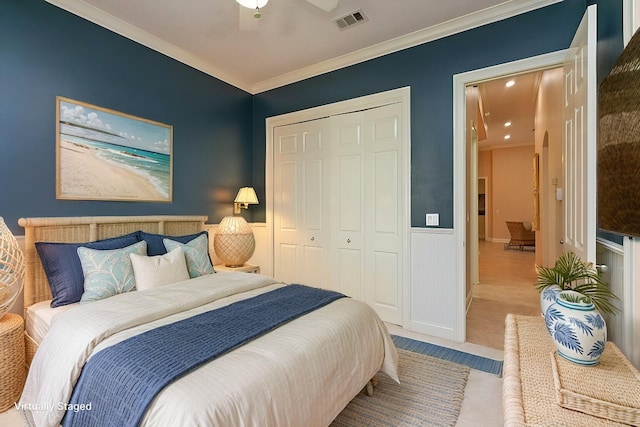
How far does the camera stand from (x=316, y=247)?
12.1 ft

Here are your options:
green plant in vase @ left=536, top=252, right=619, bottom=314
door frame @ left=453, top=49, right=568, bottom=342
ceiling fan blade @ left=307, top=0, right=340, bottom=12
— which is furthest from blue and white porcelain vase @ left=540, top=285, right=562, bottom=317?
ceiling fan blade @ left=307, top=0, right=340, bottom=12

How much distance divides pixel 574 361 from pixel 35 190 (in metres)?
3.41

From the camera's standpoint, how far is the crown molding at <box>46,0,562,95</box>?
2447 mm

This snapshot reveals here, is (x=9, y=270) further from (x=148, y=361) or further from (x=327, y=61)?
(x=327, y=61)

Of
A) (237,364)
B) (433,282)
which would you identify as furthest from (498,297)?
(237,364)

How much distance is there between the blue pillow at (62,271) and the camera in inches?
79.0

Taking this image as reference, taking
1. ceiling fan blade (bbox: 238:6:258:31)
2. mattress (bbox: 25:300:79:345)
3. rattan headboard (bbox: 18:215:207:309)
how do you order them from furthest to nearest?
ceiling fan blade (bbox: 238:6:258:31) < rattan headboard (bbox: 18:215:207:309) < mattress (bbox: 25:300:79:345)

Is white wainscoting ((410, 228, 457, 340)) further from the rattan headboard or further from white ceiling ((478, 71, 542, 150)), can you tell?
the rattan headboard

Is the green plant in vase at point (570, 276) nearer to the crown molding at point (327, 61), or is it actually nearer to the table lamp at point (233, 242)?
the crown molding at point (327, 61)

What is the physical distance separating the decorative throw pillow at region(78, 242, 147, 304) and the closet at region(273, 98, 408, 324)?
6.57 feet

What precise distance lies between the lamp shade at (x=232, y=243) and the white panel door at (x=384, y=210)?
1.37m

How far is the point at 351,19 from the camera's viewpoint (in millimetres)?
2662

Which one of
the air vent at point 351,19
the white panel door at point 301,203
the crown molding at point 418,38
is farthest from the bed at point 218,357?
the crown molding at point 418,38

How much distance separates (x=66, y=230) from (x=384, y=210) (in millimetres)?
2827
